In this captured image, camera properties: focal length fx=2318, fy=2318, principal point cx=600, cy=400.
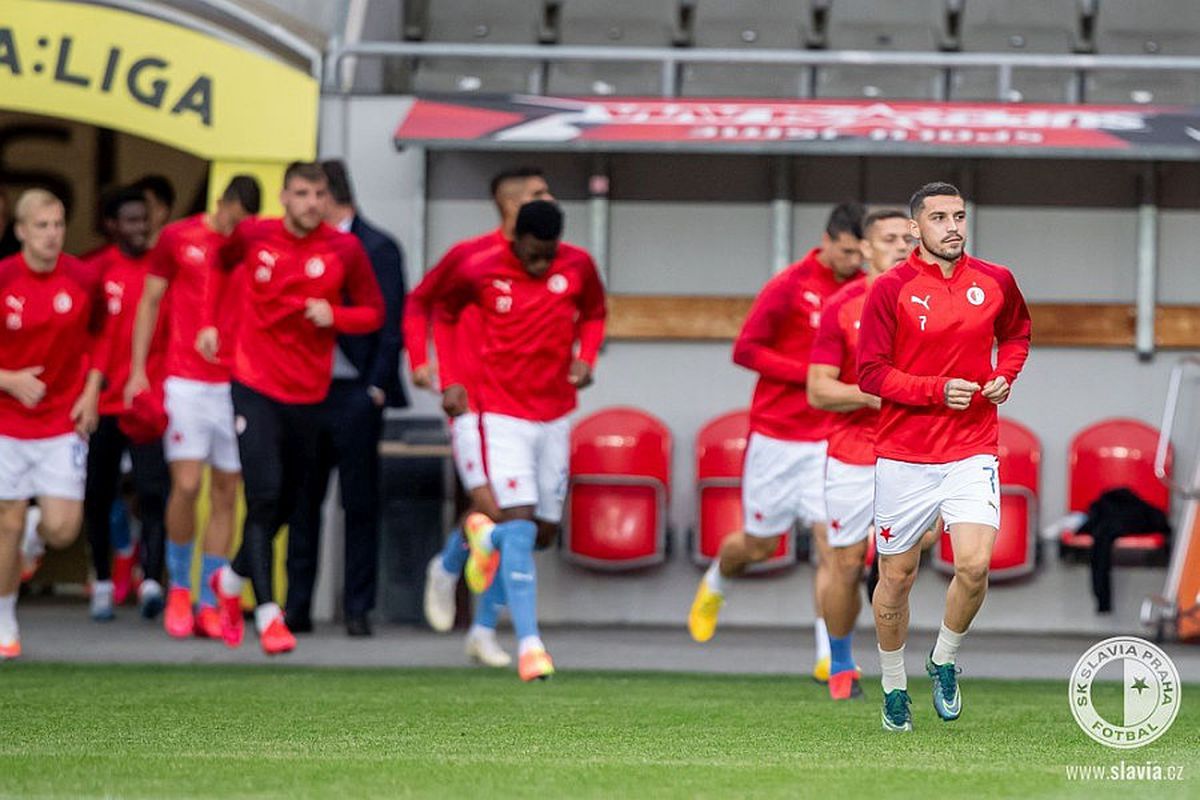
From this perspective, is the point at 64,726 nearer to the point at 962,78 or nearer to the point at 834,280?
the point at 834,280

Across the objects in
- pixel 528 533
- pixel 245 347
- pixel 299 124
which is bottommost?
pixel 528 533

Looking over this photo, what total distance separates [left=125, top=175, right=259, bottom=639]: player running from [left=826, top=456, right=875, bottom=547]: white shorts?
4196 millimetres

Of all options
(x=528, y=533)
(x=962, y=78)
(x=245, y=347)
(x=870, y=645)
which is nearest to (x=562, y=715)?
(x=528, y=533)

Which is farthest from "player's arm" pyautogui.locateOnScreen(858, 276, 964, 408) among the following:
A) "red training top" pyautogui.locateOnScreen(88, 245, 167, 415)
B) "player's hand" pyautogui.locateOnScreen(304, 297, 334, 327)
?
"red training top" pyautogui.locateOnScreen(88, 245, 167, 415)

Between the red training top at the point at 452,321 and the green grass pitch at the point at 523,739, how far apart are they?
1.41 metres

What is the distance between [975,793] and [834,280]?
4223 millimetres

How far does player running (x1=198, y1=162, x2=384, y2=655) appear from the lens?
11.3 meters

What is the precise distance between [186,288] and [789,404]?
13.2 ft

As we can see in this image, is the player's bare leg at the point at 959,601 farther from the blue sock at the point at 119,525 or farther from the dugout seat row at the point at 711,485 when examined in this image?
the blue sock at the point at 119,525

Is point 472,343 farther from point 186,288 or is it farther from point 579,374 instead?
point 186,288

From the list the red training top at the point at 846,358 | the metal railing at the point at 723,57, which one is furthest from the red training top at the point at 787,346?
the metal railing at the point at 723,57

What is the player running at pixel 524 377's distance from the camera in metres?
10.3

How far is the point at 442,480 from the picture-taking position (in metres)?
13.2

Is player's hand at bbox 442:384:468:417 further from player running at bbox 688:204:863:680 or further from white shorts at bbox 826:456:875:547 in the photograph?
white shorts at bbox 826:456:875:547
